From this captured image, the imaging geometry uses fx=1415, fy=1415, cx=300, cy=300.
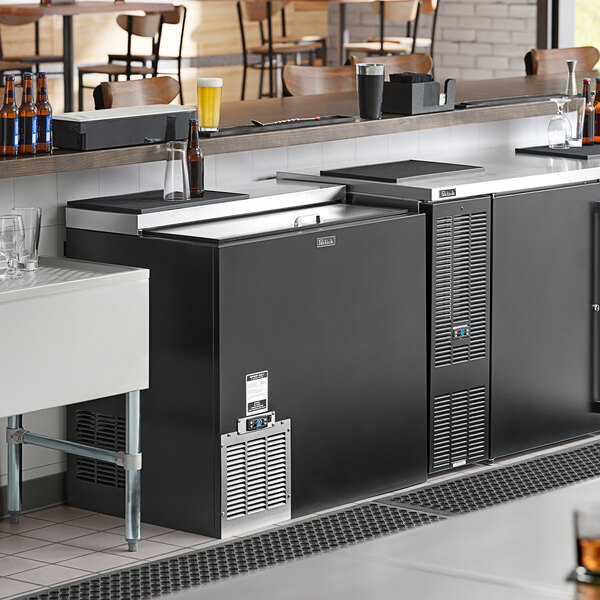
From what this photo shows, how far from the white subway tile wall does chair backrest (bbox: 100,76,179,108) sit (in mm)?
605

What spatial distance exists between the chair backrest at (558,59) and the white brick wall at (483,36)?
14.0 feet

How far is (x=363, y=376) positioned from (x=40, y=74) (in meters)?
1.22

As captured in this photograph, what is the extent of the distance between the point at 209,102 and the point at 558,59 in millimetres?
2824

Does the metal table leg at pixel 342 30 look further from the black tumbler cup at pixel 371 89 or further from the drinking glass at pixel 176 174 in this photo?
the drinking glass at pixel 176 174

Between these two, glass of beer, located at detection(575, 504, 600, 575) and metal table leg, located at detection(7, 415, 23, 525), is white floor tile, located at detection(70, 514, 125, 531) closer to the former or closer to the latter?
metal table leg, located at detection(7, 415, 23, 525)

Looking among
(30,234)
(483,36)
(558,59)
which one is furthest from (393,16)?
(30,234)

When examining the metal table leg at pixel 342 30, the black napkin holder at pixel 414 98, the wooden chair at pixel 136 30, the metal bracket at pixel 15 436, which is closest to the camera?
the metal bracket at pixel 15 436

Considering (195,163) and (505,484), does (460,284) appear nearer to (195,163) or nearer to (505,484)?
(505,484)

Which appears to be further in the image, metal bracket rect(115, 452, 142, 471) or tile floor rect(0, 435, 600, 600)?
metal bracket rect(115, 452, 142, 471)

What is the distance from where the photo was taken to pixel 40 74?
12.5 ft

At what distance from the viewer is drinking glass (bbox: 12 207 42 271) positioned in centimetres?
354

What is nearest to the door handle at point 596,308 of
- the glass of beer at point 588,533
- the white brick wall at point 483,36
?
the glass of beer at point 588,533

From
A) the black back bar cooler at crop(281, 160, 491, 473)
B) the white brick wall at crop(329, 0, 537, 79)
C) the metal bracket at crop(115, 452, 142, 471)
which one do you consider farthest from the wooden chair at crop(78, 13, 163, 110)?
the metal bracket at crop(115, 452, 142, 471)

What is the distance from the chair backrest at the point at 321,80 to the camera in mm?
5680
